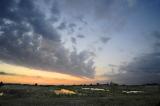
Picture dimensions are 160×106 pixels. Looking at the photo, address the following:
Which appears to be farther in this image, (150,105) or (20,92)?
(20,92)

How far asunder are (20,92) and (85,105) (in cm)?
3235

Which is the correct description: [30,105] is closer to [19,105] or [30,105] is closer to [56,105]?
[19,105]

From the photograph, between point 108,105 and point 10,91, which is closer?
point 108,105

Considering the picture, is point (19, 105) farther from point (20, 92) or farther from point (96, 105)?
point (20, 92)

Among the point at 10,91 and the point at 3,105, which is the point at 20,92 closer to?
the point at 10,91

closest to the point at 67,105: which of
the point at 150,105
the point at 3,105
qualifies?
the point at 3,105

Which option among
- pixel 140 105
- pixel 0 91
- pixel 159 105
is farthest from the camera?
pixel 0 91

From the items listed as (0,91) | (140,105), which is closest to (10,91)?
(0,91)

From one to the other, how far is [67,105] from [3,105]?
12.1 m

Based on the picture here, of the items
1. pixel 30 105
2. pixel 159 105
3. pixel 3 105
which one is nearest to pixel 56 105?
pixel 30 105

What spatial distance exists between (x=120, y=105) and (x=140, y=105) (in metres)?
3.61

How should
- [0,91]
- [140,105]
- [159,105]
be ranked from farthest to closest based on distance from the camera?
1. [0,91]
2. [140,105]
3. [159,105]

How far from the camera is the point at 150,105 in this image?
1518 inches

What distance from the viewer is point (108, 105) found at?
130 ft
